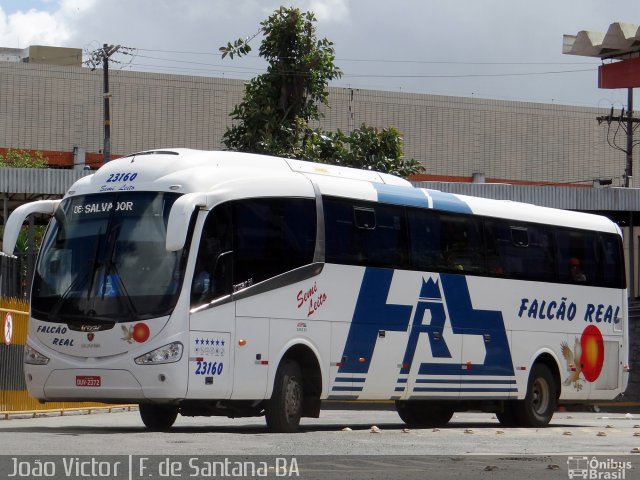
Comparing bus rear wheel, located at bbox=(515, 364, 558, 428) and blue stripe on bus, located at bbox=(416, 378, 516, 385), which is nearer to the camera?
blue stripe on bus, located at bbox=(416, 378, 516, 385)

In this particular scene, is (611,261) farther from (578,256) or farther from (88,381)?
(88,381)

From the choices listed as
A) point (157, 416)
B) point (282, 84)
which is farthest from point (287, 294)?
point (282, 84)

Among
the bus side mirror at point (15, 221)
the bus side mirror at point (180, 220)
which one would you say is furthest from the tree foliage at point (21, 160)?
the bus side mirror at point (180, 220)

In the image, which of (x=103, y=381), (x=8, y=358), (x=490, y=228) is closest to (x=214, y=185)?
(x=103, y=381)

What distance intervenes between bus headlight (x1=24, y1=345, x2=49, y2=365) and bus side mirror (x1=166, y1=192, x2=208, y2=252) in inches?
86.5

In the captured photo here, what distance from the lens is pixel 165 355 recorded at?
49.8ft

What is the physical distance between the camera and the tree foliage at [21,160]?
210 feet

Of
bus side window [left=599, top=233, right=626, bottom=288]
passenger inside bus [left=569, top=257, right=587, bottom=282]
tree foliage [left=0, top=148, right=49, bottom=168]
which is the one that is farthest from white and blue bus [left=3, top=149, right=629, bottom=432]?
tree foliage [left=0, top=148, right=49, bottom=168]

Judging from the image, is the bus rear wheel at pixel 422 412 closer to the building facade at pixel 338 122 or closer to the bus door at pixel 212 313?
the bus door at pixel 212 313

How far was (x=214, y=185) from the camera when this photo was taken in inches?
627

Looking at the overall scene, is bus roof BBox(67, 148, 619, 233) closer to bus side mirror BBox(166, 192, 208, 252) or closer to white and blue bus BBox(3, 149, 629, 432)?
white and blue bus BBox(3, 149, 629, 432)

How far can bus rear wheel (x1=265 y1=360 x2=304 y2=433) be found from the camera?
16438mm

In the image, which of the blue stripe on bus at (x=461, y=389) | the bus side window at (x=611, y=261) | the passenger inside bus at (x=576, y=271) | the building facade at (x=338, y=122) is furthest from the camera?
the building facade at (x=338, y=122)

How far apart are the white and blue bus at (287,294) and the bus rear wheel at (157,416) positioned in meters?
0.03
